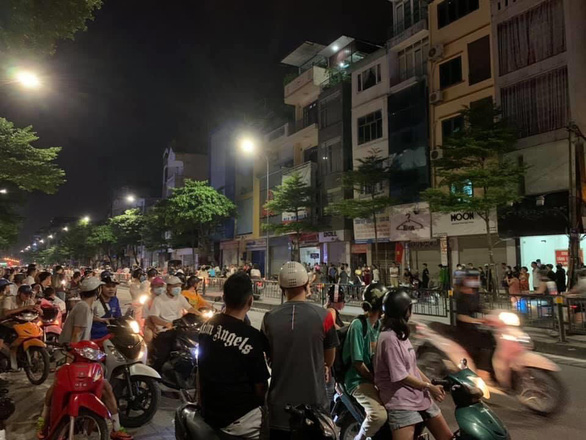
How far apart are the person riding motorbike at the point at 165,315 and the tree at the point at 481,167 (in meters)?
13.9

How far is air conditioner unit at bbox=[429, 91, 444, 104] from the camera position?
23.2 meters

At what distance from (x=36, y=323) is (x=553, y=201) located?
18350 millimetres

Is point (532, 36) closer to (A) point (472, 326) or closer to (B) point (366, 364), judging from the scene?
(A) point (472, 326)

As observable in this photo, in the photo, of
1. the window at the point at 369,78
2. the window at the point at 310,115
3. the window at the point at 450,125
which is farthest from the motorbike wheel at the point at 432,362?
the window at the point at 310,115

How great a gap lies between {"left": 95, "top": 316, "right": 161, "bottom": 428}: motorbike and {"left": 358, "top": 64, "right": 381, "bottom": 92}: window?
24.5 m

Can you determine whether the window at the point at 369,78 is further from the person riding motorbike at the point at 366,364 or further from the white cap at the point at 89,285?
the person riding motorbike at the point at 366,364

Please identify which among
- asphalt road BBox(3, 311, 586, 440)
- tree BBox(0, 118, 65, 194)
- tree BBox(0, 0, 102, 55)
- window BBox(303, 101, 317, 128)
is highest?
window BBox(303, 101, 317, 128)

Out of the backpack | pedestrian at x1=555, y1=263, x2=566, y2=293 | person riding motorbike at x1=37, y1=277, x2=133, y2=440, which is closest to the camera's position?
the backpack

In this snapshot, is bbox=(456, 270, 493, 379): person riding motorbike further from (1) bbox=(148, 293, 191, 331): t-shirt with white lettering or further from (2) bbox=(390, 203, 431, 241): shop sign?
(2) bbox=(390, 203, 431, 241): shop sign

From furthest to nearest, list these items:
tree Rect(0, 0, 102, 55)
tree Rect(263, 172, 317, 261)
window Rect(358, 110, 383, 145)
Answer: tree Rect(263, 172, 317, 261), window Rect(358, 110, 383, 145), tree Rect(0, 0, 102, 55)

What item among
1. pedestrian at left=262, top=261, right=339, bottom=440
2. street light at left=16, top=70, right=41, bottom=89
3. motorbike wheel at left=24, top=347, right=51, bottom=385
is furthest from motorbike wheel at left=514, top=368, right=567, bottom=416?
street light at left=16, top=70, right=41, bottom=89

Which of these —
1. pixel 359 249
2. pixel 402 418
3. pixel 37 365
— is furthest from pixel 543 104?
pixel 37 365

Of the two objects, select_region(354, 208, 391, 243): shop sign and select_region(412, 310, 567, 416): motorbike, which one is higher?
select_region(354, 208, 391, 243): shop sign

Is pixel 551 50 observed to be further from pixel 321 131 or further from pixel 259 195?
pixel 259 195
